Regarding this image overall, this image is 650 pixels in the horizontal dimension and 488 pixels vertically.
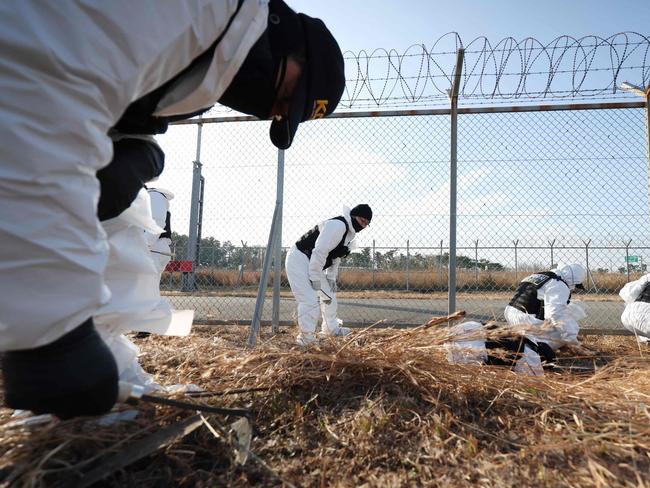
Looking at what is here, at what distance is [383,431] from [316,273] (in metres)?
3.94

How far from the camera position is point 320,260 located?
5.22 meters

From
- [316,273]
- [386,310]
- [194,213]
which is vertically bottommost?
[386,310]

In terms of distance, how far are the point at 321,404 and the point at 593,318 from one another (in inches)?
423

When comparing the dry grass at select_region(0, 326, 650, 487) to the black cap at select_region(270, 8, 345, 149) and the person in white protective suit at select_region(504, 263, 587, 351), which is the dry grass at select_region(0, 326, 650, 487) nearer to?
the black cap at select_region(270, 8, 345, 149)

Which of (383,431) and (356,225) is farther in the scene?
(356,225)

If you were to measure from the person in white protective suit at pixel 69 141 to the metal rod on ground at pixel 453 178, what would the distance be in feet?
10.3

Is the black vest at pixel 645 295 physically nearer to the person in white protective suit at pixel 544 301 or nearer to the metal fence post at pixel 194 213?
the person in white protective suit at pixel 544 301

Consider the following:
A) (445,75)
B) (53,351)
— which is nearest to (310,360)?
(53,351)

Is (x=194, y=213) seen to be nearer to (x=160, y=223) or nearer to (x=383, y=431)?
(x=160, y=223)

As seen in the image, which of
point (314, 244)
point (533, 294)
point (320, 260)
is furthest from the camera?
point (314, 244)

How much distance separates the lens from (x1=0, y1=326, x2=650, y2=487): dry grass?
1.08 m

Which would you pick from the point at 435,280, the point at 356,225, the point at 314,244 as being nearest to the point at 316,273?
the point at 314,244

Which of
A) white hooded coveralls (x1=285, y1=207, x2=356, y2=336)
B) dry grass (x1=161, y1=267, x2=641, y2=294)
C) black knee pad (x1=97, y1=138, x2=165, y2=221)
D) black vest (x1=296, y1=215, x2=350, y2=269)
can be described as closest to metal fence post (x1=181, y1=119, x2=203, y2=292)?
white hooded coveralls (x1=285, y1=207, x2=356, y2=336)

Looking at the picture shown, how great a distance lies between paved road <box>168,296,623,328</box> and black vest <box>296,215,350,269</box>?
89 centimetres
